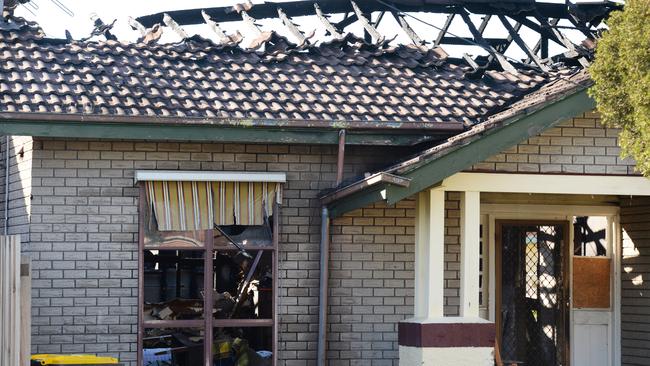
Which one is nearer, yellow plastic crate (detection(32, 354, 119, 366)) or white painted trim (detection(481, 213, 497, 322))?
yellow plastic crate (detection(32, 354, 119, 366))

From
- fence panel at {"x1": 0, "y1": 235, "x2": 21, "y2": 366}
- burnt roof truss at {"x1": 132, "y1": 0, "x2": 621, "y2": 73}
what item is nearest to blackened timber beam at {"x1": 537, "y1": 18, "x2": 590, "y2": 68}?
burnt roof truss at {"x1": 132, "y1": 0, "x2": 621, "y2": 73}

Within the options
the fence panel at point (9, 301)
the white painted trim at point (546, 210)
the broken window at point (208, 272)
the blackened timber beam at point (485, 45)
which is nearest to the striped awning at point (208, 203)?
the broken window at point (208, 272)

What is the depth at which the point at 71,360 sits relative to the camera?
433 inches

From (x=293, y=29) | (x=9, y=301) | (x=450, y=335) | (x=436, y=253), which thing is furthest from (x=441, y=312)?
(x=293, y=29)

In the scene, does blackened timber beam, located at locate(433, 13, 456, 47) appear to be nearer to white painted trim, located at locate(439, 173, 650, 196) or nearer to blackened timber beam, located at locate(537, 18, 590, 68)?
blackened timber beam, located at locate(537, 18, 590, 68)

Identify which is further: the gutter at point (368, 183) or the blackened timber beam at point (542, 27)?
the blackened timber beam at point (542, 27)

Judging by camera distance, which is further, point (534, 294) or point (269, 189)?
point (534, 294)

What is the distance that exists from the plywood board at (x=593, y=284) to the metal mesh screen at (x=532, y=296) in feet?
0.95

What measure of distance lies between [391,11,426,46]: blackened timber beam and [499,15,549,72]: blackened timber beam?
1231 millimetres

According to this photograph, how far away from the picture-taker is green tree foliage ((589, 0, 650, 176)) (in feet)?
34.2

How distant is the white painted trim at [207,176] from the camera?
40.4ft

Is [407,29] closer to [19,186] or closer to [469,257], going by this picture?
[469,257]

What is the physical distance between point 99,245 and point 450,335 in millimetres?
3635

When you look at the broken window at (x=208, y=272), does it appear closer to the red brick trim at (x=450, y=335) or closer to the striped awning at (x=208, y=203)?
the striped awning at (x=208, y=203)
